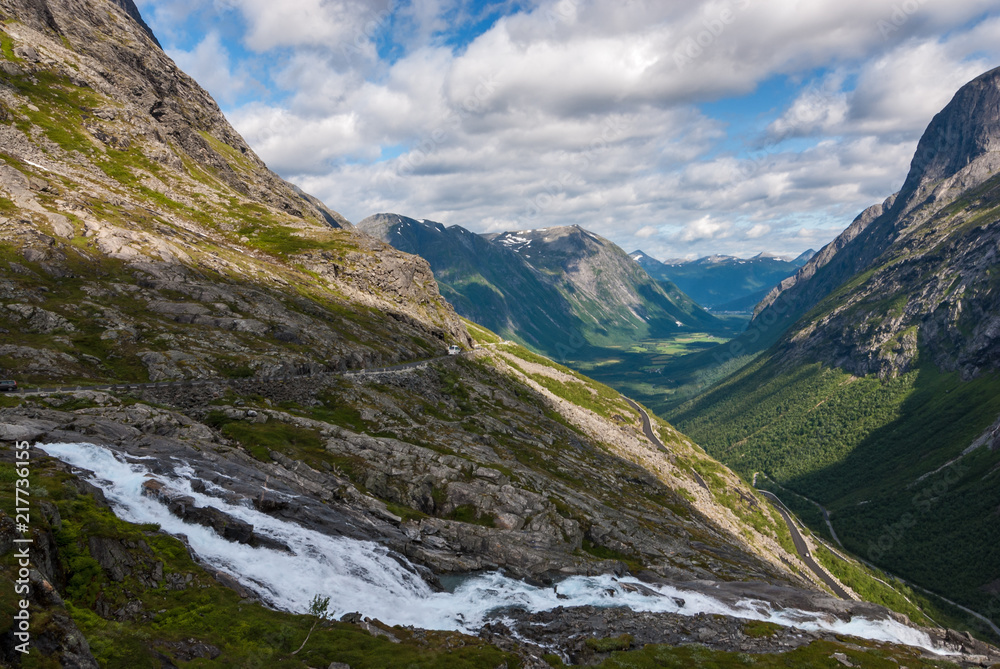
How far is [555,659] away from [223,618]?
77.0 ft

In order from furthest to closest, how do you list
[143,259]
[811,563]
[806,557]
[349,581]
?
1. [806,557]
2. [811,563]
3. [143,259]
4. [349,581]

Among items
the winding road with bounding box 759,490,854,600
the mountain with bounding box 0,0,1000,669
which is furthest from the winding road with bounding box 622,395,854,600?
the mountain with bounding box 0,0,1000,669

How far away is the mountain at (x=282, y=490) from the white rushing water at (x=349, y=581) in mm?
277

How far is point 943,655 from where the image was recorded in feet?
167

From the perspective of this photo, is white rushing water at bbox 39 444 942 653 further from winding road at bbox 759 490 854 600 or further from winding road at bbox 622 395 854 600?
winding road at bbox 622 395 854 600

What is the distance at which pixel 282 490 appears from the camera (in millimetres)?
53062

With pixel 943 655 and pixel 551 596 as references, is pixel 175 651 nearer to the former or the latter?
pixel 551 596

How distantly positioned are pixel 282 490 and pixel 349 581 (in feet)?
48.1

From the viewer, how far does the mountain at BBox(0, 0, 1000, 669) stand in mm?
31422

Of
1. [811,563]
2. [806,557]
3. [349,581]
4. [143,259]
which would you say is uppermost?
[143,259]

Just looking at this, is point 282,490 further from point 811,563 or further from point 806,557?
point 806,557

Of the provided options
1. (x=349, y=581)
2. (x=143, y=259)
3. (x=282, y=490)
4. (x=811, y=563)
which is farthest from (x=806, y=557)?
(x=143, y=259)

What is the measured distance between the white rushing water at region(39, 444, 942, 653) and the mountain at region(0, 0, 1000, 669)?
28cm

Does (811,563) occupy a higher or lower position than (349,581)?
higher
